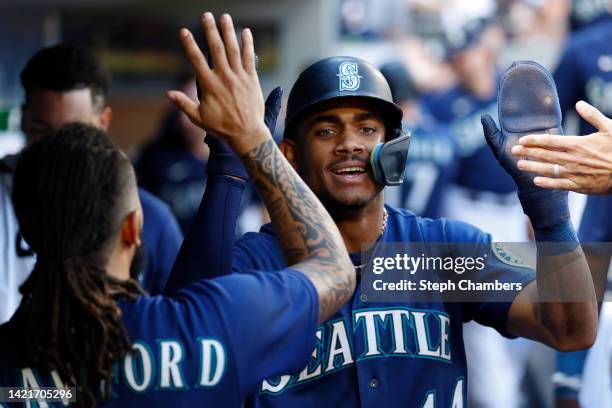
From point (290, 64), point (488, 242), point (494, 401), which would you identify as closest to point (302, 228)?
point (488, 242)

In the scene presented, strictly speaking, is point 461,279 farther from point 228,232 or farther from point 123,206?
point 123,206

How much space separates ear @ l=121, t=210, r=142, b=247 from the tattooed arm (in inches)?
11.3

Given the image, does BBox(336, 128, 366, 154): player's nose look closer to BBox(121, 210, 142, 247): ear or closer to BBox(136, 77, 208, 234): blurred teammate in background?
BBox(121, 210, 142, 247): ear

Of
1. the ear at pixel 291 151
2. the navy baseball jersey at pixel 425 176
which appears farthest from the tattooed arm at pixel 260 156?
the navy baseball jersey at pixel 425 176

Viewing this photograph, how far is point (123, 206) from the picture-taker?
2.75 metres

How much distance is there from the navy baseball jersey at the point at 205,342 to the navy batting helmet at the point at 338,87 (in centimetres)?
85

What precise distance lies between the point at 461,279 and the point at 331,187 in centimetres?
48

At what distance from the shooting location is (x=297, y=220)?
2.82 metres

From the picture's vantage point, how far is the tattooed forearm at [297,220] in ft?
9.19

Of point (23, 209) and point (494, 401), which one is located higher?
point (23, 209)

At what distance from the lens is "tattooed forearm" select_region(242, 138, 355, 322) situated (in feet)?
9.19

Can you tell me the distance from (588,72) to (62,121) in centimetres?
268

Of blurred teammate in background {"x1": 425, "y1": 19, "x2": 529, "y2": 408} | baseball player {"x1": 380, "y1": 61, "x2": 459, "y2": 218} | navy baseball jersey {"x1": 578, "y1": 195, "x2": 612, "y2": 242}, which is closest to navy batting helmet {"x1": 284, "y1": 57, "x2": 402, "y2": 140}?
navy baseball jersey {"x1": 578, "y1": 195, "x2": 612, "y2": 242}

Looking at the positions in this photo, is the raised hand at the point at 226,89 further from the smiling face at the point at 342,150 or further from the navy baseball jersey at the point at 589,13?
the navy baseball jersey at the point at 589,13
